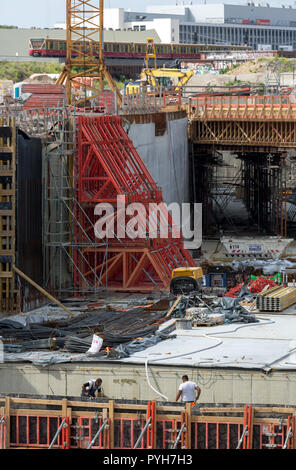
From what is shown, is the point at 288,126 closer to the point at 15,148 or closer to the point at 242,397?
the point at 15,148

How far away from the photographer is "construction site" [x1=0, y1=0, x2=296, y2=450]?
25.7 m

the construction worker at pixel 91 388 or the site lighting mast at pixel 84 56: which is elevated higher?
the site lighting mast at pixel 84 56

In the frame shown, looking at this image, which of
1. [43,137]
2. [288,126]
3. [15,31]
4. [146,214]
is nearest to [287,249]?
[288,126]

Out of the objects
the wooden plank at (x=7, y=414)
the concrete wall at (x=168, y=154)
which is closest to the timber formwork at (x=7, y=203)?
the concrete wall at (x=168, y=154)

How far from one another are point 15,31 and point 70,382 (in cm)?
14129

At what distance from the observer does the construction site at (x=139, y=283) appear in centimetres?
2569

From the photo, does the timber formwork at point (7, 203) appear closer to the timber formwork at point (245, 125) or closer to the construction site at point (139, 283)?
the construction site at point (139, 283)

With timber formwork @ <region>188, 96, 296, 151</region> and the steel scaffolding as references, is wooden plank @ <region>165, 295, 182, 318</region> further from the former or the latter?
timber formwork @ <region>188, 96, 296, 151</region>

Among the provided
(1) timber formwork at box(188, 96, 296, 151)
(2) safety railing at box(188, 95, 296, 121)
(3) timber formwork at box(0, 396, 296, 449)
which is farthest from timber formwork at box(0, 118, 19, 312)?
(1) timber formwork at box(188, 96, 296, 151)

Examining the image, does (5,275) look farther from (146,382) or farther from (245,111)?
(245,111)

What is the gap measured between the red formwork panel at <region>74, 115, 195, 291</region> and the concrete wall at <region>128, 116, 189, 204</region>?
426 cm

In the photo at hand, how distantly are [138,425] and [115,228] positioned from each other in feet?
74.4

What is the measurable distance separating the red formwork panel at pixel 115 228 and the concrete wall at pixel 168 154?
426 centimetres

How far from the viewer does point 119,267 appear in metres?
48.4
